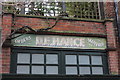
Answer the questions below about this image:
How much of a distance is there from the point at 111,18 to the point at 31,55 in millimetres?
3382

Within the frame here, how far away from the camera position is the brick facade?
743 centimetres

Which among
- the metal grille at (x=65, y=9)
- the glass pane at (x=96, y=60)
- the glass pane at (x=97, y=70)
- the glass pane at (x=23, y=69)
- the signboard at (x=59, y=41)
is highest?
the metal grille at (x=65, y=9)

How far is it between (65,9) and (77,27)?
903 millimetres

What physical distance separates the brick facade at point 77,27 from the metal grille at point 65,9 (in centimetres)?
41

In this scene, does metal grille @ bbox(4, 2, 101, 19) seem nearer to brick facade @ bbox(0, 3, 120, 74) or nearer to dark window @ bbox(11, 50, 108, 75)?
brick facade @ bbox(0, 3, 120, 74)

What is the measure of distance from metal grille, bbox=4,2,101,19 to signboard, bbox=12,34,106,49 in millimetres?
959

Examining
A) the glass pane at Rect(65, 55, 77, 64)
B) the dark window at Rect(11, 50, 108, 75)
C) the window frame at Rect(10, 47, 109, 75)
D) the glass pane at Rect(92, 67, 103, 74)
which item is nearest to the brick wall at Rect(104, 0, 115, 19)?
the window frame at Rect(10, 47, 109, 75)

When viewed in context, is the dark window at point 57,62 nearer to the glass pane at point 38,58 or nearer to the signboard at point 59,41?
the glass pane at point 38,58

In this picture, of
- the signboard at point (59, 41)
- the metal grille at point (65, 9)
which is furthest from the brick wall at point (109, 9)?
the signboard at point (59, 41)

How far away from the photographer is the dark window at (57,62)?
730 centimetres


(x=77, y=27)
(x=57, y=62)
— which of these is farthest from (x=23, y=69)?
(x=77, y=27)

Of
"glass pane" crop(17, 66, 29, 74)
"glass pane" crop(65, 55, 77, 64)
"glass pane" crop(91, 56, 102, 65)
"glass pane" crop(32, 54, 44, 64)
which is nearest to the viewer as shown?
"glass pane" crop(17, 66, 29, 74)

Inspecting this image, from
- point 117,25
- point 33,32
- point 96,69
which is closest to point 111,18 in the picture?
point 117,25

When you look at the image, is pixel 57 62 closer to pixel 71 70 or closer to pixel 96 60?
pixel 71 70
